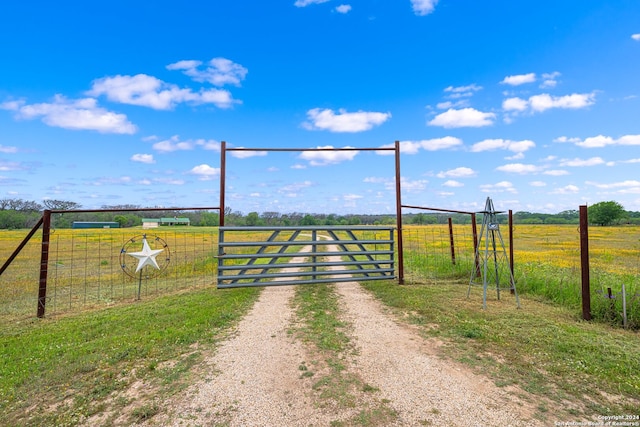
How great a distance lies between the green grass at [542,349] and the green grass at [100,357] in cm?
357

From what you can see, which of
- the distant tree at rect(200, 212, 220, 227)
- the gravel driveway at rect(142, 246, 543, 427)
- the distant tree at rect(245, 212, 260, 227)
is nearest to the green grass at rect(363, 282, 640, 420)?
the gravel driveway at rect(142, 246, 543, 427)

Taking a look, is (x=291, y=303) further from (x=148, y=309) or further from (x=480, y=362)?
(x=480, y=362)

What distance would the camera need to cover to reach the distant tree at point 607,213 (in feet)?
232

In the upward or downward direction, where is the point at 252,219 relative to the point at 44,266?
upward

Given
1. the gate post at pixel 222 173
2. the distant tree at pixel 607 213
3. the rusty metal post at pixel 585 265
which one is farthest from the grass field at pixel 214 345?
the distant tree at pixel 607 213

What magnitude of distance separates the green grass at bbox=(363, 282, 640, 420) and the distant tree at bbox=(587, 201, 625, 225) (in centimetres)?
8715

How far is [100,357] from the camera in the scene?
4.16 m

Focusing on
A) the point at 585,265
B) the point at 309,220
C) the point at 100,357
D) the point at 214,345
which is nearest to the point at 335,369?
the point at 214,345

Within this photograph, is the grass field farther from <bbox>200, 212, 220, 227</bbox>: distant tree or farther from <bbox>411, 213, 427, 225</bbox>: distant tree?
<bbox>411, 213, 427, 225</bbox>: distant tree

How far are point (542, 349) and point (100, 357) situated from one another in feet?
19.7

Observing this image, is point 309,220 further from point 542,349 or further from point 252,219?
point 542,349

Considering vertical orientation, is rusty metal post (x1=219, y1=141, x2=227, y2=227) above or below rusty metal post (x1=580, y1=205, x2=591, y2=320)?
above

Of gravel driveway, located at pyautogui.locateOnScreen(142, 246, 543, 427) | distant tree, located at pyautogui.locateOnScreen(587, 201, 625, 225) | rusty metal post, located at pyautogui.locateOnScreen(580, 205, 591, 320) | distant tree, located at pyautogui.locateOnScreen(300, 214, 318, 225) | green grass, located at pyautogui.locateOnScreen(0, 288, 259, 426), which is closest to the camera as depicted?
gravel driveway, located at pyautogui.locateOnScreen(142, 246, 543, 427)

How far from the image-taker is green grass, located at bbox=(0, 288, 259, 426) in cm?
312
